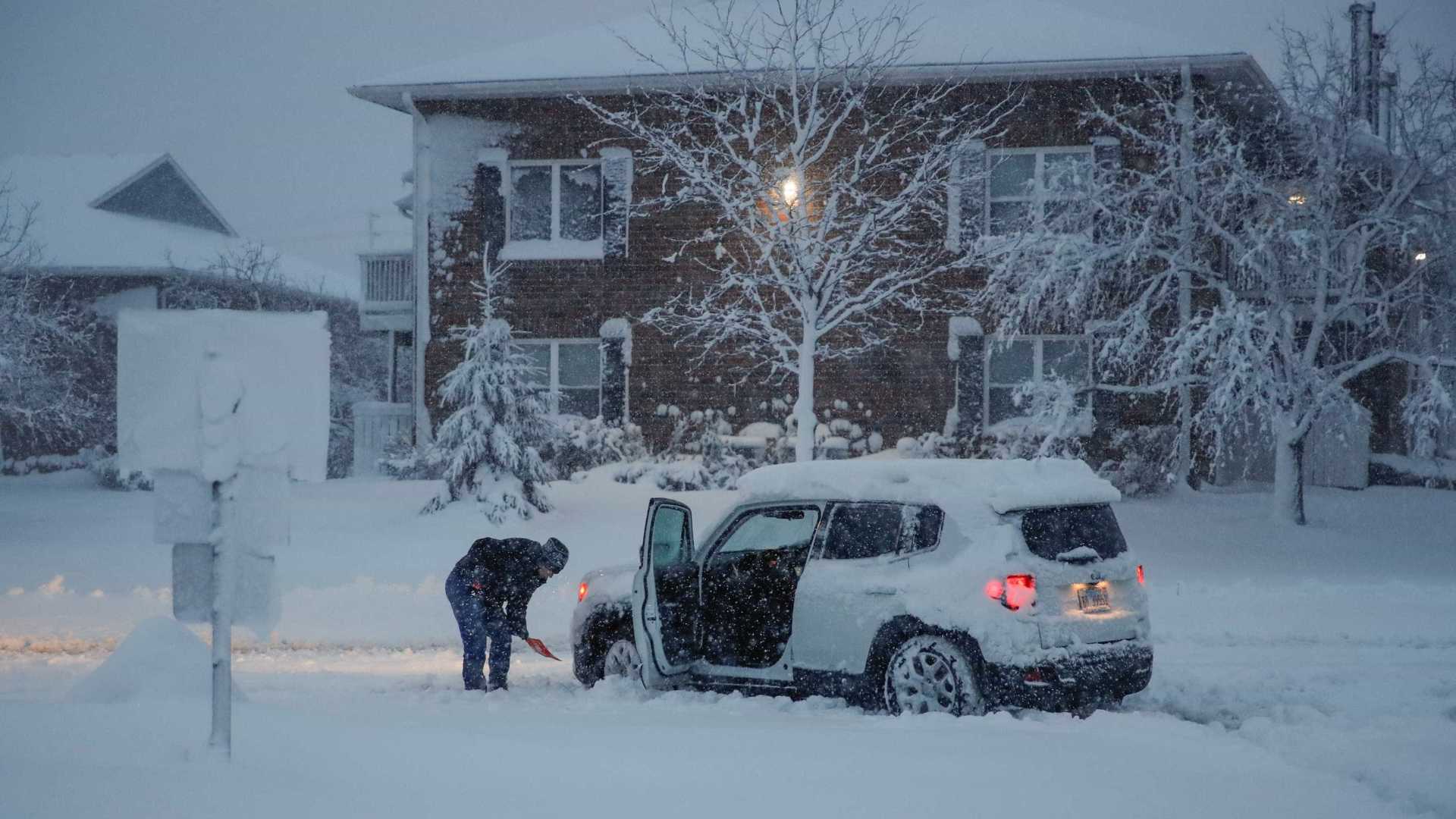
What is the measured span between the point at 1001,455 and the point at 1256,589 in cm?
569

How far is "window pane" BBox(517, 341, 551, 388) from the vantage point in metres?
21.8

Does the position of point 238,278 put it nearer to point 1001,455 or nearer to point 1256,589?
point 1001,455

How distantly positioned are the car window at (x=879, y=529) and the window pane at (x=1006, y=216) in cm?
1338

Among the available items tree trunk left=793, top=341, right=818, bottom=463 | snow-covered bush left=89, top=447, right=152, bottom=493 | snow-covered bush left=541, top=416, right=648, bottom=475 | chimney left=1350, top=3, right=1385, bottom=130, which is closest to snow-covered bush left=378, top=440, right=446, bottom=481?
snow-covered bush left=541, top=416, right=648, bottom=475

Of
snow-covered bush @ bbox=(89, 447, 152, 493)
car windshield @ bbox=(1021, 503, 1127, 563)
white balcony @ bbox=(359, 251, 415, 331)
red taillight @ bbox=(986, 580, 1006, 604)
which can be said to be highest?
white balcony @ bbox=(359, 251, 415, 331)

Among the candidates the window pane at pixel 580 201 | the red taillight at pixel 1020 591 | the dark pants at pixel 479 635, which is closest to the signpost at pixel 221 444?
the dark pants at pixel 479 635

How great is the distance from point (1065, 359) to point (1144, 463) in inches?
90.0

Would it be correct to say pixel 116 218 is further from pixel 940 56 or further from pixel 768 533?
pixel 768 533

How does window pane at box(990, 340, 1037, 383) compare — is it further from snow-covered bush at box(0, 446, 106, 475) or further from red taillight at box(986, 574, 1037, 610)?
snow-covered bush at box(0, 446, 106, 475)

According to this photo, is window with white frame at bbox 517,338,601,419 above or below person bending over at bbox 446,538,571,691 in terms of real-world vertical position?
above

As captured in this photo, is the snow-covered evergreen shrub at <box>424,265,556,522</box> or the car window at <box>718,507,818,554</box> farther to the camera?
the snow-covered evergreen shrub at <box>424,265,556,522</box>

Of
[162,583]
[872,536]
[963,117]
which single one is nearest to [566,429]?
[162,583]

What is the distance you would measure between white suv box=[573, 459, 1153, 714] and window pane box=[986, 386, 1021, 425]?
1264 cm

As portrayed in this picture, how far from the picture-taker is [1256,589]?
1407 centimetres
